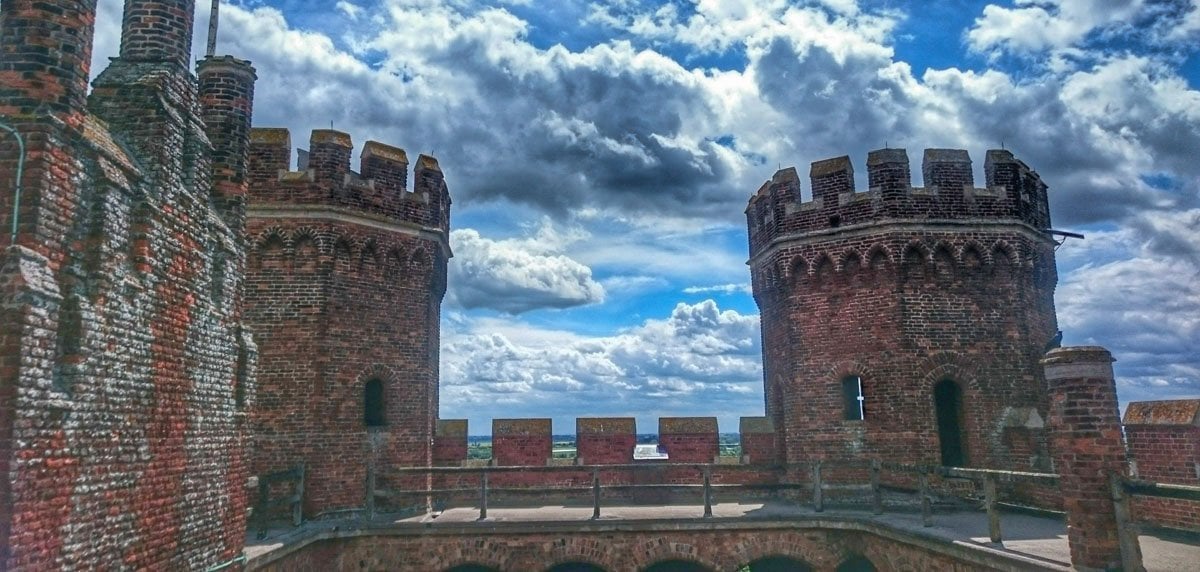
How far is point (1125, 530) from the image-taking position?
732 cm

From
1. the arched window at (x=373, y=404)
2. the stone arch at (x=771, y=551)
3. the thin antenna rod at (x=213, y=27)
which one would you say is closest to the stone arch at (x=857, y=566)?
the stone arch at (x=771, y=551)

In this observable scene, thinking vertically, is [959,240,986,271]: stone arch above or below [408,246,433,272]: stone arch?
below

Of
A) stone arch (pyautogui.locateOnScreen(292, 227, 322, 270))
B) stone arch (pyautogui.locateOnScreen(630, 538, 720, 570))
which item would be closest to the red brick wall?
stone arch (pyautogui.locateOnScreen(630, 538, 720, 570))

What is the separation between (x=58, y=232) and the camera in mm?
5387

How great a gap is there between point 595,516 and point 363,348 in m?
5.33

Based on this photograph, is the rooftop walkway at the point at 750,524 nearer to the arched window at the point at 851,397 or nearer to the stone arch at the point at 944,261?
the arched window at the point at 851,397

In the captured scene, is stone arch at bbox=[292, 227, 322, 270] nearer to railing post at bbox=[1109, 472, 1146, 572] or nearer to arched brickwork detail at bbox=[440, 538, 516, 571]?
arched brickwork detail at bbox=[440, 538, 516, 571]

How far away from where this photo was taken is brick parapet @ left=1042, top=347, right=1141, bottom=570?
7.45 m

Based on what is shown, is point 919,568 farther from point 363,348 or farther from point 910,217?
point 363,348

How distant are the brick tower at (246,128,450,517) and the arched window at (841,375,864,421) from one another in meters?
8.24

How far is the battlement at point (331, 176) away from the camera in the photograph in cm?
1355

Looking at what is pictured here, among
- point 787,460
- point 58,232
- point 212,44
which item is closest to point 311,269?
point 212,44

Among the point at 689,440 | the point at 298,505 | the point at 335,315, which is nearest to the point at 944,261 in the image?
the point at 689,440

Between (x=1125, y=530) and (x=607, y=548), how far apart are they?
24.1 ft
